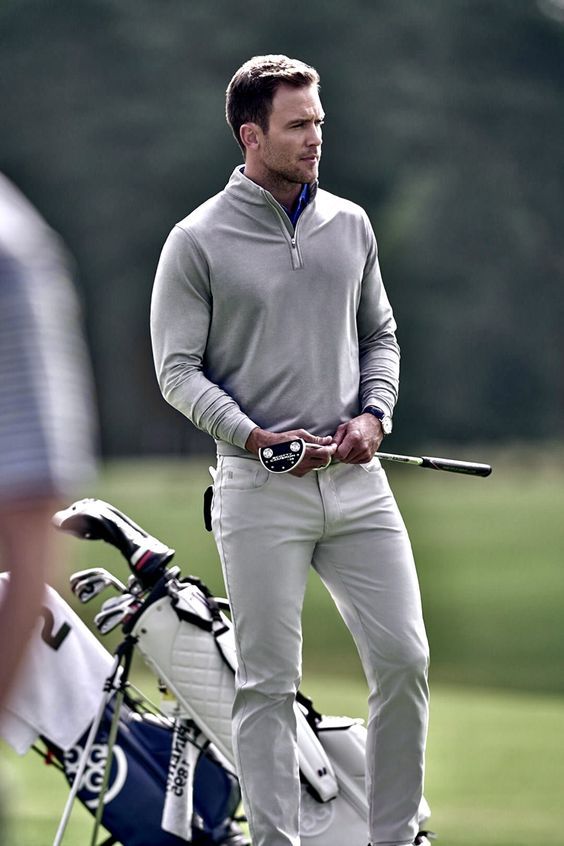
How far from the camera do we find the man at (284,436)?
3.26 metres

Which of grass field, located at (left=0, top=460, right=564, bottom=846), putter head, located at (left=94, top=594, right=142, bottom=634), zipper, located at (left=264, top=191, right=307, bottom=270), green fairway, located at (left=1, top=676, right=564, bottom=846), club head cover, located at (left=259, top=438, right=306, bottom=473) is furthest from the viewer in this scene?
grass field, located at (left=0, top=460, right=564, bottom=846)

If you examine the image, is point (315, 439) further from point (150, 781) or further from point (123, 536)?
point (150, 781)

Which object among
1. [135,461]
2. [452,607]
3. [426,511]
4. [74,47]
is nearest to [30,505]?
[452,607]

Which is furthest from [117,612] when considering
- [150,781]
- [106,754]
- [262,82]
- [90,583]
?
[262,82]

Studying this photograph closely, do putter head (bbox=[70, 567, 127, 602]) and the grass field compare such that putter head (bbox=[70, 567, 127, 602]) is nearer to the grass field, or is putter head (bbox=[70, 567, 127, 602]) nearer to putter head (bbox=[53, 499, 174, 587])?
putter head (bbox=[53, 499, 174, 587])

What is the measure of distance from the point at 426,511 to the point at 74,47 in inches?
445

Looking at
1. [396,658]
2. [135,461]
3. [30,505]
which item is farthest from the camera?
[135,461]

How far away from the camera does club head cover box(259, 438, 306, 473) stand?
10.5ft

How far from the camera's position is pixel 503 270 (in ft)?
104

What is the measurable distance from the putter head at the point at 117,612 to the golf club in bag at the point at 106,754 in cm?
13

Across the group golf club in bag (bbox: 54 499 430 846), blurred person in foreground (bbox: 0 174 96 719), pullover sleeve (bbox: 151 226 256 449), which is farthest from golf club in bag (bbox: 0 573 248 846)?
blurred person in foreground (bbox: 0 174 96 719)

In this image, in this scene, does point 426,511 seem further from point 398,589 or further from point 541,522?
point 398,589

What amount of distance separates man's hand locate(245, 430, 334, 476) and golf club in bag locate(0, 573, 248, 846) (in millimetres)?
772

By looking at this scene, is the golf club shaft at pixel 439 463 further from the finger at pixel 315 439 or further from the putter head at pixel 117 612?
the putter head at pixel 117 612
